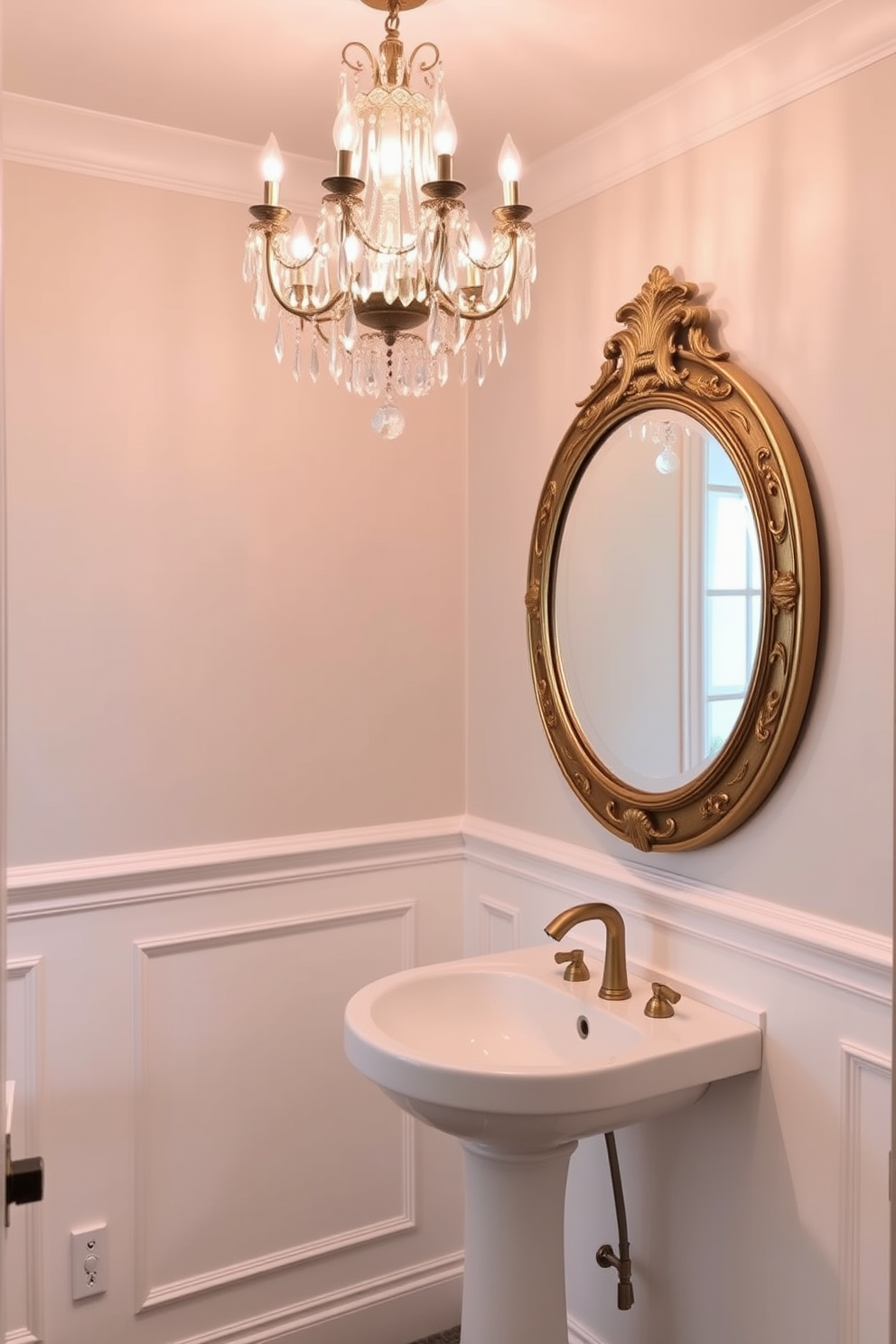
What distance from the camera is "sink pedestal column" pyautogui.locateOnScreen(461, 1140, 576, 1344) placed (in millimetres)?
1838

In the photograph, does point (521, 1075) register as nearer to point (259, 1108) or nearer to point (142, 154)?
point (259, 1108)

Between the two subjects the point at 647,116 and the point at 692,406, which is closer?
the point at 692,406

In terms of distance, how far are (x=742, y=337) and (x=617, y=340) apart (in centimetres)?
27

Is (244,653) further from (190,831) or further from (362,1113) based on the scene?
(362,1113)

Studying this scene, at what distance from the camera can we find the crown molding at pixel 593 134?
1.62m

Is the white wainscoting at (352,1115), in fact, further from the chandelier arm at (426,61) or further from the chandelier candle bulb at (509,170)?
the chandelier arm at (426,61)

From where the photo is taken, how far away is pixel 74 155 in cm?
205

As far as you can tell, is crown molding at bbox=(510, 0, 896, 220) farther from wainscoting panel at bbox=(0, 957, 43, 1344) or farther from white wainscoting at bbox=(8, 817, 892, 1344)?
wainscoting panel at bbox=(0, 957, 43, 1344)

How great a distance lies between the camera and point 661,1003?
1.85 m

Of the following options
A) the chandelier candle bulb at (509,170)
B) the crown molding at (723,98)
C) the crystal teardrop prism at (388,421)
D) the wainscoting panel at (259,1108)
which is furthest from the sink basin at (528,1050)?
the crown molding at (723,98)

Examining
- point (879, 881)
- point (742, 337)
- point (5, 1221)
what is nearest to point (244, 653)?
point (742, 337)

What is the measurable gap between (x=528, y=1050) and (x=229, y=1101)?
0.66 m

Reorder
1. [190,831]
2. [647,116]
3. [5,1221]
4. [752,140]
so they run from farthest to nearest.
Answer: [190,831], [647,116], [752,140], [5,1221]

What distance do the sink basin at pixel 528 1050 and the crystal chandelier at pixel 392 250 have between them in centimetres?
95
